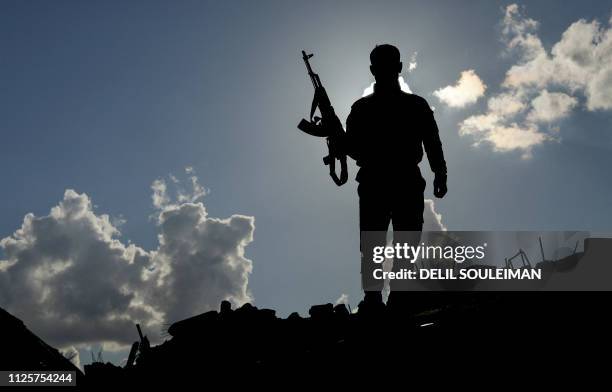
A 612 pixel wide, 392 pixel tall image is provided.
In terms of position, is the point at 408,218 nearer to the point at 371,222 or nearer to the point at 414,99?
the point at 371,222

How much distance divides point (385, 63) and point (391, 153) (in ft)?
2.71

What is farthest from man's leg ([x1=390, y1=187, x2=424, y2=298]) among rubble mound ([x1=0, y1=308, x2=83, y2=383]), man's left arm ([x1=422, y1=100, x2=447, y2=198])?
rubble mound ([x1=0, y1=308, x2=83, y2=383])

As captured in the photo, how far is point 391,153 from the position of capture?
15.8 feet

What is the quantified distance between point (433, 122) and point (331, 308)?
5.55 m

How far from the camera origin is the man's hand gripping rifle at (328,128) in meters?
5.61

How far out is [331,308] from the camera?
977 cm

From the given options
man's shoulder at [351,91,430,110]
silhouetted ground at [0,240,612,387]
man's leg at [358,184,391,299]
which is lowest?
silhouetted ground at [0,240,612,387]

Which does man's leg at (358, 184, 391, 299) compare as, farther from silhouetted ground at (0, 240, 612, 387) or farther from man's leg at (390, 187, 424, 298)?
silhouetted ground at (0, 240, 612, 387)

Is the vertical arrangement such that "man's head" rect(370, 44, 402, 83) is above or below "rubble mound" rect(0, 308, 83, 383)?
above

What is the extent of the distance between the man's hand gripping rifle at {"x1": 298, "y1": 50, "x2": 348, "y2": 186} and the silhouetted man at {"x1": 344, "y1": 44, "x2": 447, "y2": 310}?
0.54 metres

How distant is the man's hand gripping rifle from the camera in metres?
5.61

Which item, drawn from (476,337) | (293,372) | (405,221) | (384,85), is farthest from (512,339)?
(384,85)

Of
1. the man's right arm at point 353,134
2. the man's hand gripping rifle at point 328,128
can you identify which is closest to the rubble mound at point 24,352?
the man's hand gripping rifle at point 328,128

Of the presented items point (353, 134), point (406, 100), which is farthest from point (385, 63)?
point (353, 134)
